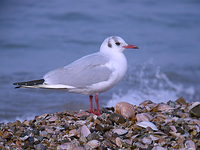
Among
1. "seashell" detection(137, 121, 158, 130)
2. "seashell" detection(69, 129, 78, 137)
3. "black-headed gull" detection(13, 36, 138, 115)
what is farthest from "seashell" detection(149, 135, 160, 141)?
"black-headed gull" detection(13, 36, 138, 115)

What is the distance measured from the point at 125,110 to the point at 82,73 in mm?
840

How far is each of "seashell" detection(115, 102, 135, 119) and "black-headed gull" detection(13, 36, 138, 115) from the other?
31cm

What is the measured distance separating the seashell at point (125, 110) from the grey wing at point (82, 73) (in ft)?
1.53

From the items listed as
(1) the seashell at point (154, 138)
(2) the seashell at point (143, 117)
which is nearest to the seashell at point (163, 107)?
(2) the seashell at point (143, 117)

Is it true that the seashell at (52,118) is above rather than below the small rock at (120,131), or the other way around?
above

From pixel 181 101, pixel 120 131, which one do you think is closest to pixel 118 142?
pixel 120 131

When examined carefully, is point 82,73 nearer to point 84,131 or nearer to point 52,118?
point 52,118

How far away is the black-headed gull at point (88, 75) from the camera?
4266 millimetres

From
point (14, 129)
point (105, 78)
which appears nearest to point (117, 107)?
point (105, 78)

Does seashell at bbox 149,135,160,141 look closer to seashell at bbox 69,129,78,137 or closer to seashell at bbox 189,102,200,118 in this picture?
seashell at bbox 69,129,78,137

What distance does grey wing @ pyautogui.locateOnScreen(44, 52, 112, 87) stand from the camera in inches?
168

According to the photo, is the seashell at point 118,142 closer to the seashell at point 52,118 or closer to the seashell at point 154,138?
the seashell at point 154,138

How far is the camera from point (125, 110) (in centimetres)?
427

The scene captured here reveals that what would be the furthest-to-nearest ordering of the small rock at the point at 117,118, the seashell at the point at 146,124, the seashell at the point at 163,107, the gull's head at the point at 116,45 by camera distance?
the seashell at the point at 163,107 < the gull's head at the point at 116,45 < the small rock at the point at 117,118 < the seashell at the point at 146,124
